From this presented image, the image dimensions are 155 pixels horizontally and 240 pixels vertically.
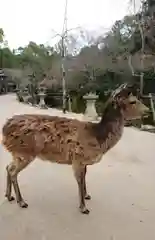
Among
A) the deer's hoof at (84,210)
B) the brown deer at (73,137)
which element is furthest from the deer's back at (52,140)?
the deer's hoof at (84,210)

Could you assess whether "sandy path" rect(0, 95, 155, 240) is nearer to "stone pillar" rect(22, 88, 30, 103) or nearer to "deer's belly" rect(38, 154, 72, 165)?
"deer's belly" rect(38, 154, 72, 165)

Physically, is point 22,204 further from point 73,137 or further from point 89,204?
point 73,137

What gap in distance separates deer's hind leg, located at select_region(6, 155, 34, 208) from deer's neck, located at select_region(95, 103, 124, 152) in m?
0.54

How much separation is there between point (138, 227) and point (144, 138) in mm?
3770

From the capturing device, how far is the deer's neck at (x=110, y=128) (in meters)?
2.66

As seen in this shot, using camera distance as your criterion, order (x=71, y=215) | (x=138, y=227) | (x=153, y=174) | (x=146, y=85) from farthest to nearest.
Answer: (x=146, y=85) < (x=153, y=174) < (x=71, y=215) < (x=138, y=227)

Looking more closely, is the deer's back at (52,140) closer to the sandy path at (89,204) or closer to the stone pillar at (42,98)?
the sandy path at (89,204)

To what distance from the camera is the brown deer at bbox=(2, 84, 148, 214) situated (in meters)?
2.62

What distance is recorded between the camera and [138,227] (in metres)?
2.32

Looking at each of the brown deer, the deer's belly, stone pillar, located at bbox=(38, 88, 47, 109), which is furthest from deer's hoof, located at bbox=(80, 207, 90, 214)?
stone pillar, located at bbox=(38, 88, 47, 109)

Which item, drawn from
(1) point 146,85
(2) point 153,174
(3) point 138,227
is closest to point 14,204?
(3) point 138,227

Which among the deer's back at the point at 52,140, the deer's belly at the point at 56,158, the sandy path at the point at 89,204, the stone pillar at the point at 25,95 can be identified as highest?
the deer's back at the point at 52,140

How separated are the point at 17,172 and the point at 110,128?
2.52 feet

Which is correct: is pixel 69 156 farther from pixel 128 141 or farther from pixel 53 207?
pixel 128 141
